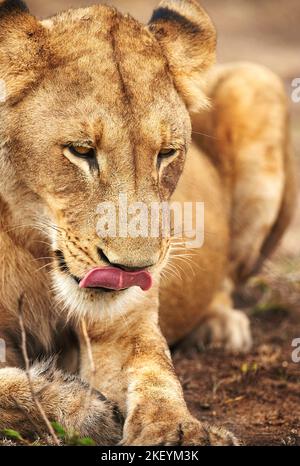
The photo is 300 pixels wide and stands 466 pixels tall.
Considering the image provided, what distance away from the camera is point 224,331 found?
468 cm

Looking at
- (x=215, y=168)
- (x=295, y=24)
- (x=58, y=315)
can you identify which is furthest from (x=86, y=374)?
(x=295, y=24)

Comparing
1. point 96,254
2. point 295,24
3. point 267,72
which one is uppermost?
point 295,24

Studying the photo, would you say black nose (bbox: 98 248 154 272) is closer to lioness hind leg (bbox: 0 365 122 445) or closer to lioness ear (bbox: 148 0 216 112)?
lioness hind leg (bbox: 0 365 122 445)

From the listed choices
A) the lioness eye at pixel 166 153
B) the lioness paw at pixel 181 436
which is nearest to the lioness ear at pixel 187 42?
the lioness eye at pixel 166 153

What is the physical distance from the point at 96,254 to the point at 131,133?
39cm

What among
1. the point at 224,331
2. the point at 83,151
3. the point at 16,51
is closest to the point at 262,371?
the point at 224,331

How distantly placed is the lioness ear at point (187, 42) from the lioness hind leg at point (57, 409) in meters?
1.14

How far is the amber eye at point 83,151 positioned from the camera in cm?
296

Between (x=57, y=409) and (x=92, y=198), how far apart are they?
0.62m

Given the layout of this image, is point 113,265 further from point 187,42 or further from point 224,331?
point 224,331

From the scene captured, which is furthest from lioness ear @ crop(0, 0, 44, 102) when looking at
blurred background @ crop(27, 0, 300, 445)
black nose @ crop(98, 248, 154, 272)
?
blurred background @ crop(27, 0, 300, 445)

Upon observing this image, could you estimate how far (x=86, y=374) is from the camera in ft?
10.8

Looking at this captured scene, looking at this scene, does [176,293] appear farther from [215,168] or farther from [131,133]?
[131,133]

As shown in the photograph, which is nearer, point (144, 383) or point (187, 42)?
point (144, 383)
